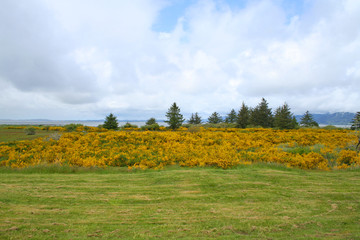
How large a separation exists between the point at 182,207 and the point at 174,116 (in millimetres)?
25375

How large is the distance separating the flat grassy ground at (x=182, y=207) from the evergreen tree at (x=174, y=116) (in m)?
23.1

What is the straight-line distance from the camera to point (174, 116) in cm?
2900

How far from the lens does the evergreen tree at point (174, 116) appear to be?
2889 centimetres

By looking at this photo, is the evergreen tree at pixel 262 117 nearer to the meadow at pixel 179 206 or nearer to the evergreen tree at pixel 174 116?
the evergreen tree at pixel 174 116

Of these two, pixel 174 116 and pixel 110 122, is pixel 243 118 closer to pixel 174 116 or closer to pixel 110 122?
pixel 174 116

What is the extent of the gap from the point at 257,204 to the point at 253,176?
195 cm

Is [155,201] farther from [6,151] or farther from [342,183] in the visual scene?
[6,151]

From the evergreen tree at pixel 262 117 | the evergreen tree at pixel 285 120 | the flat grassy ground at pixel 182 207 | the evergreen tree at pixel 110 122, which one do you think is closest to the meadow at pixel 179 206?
the flat grassy ground at pixel 182 207

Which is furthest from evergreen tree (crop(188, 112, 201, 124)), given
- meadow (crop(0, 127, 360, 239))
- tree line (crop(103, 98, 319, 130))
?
meadow (crop(0, 127, 360, 239))

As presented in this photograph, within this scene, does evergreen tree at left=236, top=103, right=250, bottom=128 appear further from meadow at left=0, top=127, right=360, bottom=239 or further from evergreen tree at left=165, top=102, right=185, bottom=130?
meadow at left=0, top=127, right=360, bottom=239

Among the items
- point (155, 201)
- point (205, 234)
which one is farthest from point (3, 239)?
point (205, 234)

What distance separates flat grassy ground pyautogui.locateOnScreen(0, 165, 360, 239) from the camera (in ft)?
9.41

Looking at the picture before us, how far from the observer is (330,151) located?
9859 mm

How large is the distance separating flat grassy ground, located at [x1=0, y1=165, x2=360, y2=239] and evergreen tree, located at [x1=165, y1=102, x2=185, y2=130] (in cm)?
2311
